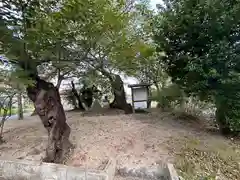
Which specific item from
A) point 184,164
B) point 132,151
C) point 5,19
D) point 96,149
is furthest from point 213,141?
point 5,19

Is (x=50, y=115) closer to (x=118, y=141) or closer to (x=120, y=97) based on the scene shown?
(x=118, y=141)

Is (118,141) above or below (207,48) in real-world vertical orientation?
below

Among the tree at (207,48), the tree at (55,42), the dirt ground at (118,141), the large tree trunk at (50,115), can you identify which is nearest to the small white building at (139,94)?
the dirt ground at (118,141)

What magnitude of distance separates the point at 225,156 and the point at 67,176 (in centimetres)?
247

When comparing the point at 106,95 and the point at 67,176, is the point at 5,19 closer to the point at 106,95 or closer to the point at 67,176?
the point at 67,176

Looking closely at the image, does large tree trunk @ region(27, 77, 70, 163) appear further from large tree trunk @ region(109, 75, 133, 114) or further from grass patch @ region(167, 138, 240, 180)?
large tree trunk @ region(109, 75, 133, 114)

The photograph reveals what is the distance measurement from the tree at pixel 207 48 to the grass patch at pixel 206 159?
666mm

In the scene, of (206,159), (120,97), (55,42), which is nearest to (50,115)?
(55,42)

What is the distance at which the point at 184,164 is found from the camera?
3.30 metres

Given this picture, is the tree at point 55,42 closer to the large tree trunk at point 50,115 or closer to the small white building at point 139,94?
the large tree trunk at point 50,115

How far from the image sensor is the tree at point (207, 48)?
3903mm

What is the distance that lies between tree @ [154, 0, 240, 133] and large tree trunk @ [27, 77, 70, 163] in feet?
8.03

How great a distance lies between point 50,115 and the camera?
11.6 feet

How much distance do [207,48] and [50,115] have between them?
10.0 ft
